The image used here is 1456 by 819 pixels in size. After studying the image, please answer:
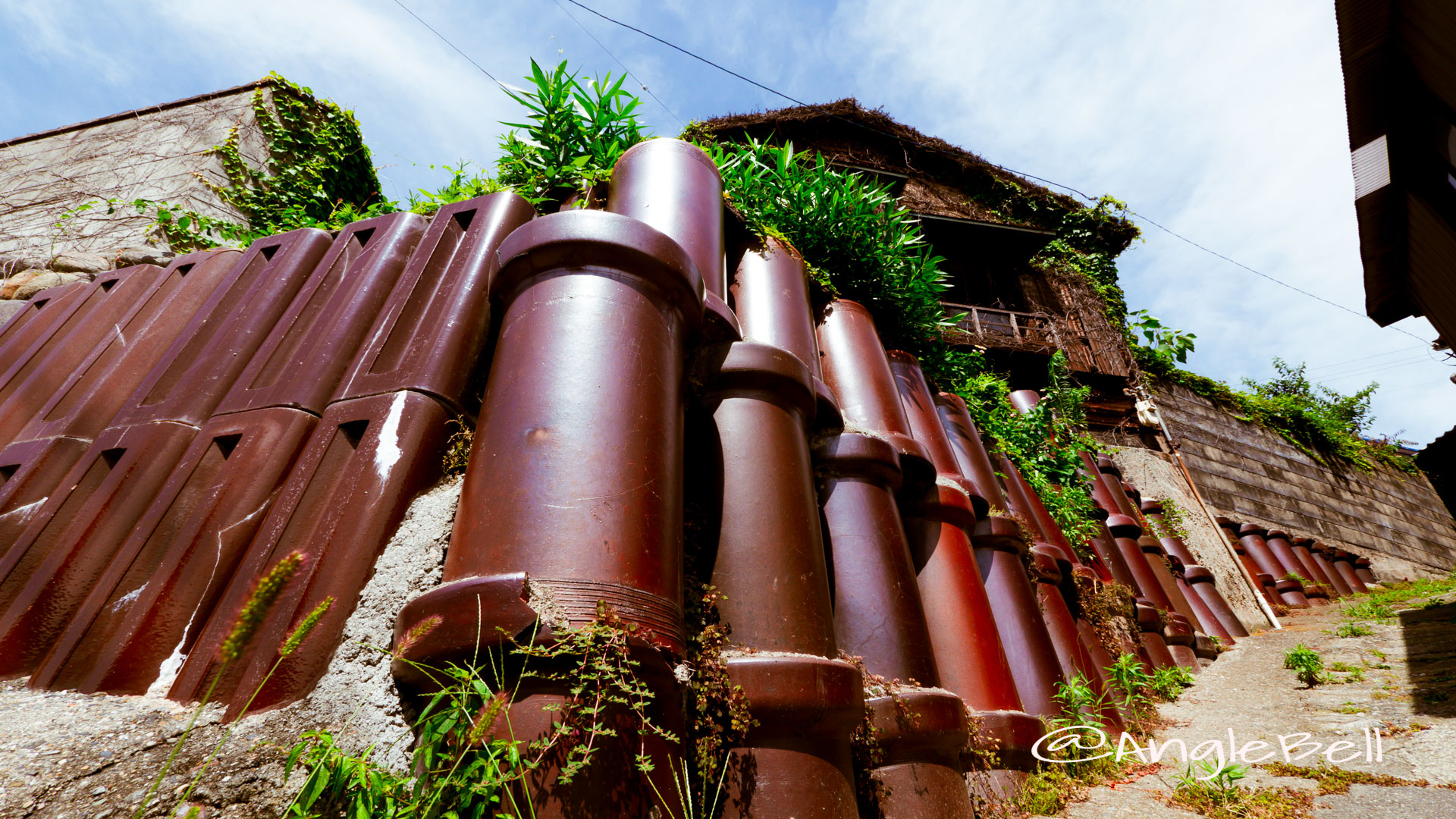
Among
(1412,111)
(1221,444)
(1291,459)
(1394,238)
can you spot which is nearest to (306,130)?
(1412,111)

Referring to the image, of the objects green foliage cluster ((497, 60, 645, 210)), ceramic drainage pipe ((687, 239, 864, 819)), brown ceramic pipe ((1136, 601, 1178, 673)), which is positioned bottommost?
ceramic drainage pipe ((687, 239, 864, 819))

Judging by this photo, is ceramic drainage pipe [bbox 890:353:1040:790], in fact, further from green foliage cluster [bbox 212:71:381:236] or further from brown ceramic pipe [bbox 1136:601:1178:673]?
green foliage cluster [bbox 212:71:381:236]

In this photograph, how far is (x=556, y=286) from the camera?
4.88 ft

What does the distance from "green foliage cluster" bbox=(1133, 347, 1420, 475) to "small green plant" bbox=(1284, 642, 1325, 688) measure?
8.47m

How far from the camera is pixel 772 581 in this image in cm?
156

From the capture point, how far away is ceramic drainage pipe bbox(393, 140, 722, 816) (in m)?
1.04

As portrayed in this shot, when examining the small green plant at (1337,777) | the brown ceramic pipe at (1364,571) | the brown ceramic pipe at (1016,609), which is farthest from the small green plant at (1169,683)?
the brown ceramic pipe at (1364,571)

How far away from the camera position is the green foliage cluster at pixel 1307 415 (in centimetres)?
1182

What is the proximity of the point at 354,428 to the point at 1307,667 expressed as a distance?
512cm

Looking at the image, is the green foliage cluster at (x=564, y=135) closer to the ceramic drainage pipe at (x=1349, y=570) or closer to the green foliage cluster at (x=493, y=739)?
the green foliage cluster at (x=493, y=739)

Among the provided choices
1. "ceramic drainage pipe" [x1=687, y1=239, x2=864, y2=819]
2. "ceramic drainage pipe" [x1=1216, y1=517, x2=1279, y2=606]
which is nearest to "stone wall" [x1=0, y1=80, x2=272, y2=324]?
"ceramic drainage pipe" [x1=687, y1=239, x2=864, y2=819]

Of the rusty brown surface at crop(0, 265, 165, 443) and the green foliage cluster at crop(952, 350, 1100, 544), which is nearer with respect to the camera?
the rusty brown surface at crop(0, 265, 165, 443)

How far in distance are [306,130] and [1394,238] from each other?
28.5 ft

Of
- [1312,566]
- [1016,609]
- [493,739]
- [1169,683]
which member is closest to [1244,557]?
[1312,566]
